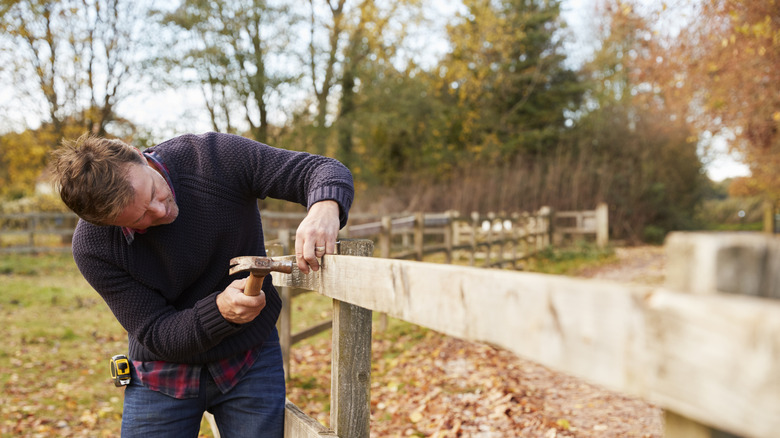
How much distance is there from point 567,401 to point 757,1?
5.88 m

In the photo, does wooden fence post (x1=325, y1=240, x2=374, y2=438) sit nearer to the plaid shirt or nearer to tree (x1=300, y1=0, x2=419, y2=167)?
the plaid shirt

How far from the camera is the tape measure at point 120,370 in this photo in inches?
88.0

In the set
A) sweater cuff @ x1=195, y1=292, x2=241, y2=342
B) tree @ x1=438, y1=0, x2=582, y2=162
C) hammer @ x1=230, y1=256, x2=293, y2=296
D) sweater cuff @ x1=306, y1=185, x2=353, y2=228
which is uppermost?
tree @ x1=438, y1=0, x2=582, y2=162

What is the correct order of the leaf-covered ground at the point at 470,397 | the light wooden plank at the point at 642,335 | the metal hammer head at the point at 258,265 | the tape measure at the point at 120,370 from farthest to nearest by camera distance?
the leaf-covered ground at the point at 470,397 < the tape measure at the point at 120,370 < the metal hammer head at the point at 258,265 < the light wooden plank at the point at 642,335

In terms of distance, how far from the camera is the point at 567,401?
475cm

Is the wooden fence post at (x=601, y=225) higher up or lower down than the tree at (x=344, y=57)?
lower down

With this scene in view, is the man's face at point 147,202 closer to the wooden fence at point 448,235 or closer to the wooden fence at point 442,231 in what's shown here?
the wooden fence at point 448,235

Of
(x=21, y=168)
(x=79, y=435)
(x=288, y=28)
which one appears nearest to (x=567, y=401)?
(x=79, y=435)

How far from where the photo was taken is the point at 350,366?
2.01 m

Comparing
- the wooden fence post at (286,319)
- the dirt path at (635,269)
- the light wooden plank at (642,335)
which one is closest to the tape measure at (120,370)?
the light wooden plank at (642,335)

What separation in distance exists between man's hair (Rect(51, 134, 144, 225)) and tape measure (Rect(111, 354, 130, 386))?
0.60 m

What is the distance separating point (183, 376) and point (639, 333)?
187cm

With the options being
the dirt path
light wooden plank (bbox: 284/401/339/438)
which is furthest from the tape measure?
the dirt path

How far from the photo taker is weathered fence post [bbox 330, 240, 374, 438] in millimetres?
2000
